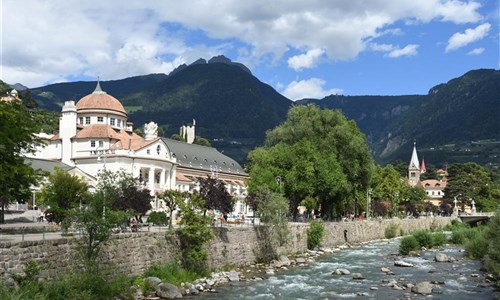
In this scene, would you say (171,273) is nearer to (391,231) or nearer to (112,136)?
(112,136)

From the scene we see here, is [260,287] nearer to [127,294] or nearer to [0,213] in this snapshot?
[127,294]

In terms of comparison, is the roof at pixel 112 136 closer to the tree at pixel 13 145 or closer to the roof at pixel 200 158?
the roof at pixel 200 158

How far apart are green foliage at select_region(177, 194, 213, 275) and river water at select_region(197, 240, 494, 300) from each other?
293 cm

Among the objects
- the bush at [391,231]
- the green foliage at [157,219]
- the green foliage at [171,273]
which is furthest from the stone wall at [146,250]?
the bush at [391,231]

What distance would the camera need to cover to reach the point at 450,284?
36.8 m

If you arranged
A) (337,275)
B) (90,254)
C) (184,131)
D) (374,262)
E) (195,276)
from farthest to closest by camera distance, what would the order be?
(184,131), (374,262), (337,275), (195,276), (90,254)

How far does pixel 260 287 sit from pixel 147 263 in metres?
7.42

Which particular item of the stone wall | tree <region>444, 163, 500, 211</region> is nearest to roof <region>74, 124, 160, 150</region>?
the stone wall

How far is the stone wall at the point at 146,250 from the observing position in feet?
77.5

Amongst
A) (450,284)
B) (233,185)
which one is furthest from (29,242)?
(233,185)

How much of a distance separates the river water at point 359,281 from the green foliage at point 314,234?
10.4 ft

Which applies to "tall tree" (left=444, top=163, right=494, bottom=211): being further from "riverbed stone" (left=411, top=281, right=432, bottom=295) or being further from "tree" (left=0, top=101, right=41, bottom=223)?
"tree" (left=0, top=101, right=41, bottom=223)

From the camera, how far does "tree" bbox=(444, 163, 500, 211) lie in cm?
13298

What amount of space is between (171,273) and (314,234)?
2677 centimetres
